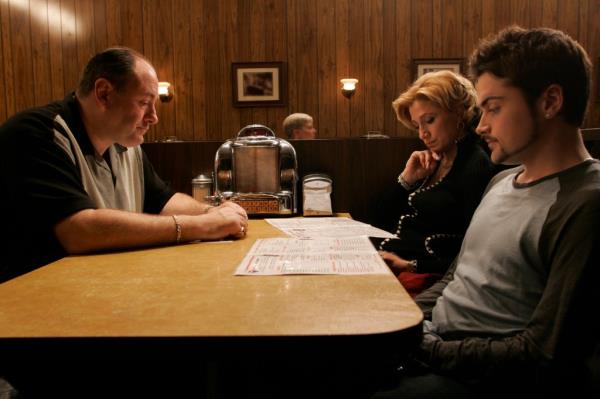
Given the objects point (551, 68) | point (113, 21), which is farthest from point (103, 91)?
point (113, 21)

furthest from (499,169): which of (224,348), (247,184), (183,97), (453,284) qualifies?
(183,97)

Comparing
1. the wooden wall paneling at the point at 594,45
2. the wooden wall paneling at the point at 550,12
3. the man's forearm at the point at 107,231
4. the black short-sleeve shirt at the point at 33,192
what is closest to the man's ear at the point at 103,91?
the black short-sleeve shirt at the point at 33,192

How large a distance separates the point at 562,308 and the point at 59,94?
643cm

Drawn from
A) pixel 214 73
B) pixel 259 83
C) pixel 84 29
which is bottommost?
pixel 259 83

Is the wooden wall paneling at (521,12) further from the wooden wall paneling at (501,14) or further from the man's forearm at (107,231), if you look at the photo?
the man's forearm at (107,231)

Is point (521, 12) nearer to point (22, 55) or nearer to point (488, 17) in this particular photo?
point (488, 17)

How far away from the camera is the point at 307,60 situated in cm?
608

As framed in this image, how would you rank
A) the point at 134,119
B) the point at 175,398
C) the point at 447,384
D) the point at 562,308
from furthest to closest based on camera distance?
the point at 134,119, the point at 175,398, the point at 447,384, the point at 562,308

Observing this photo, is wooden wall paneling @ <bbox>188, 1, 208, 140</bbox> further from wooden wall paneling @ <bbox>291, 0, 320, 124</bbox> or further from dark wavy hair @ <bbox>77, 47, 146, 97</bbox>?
dark wavy hair @ <bbox>77, 47, 146, 97</bbox>

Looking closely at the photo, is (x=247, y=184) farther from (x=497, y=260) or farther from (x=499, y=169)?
(x=497, y=260)

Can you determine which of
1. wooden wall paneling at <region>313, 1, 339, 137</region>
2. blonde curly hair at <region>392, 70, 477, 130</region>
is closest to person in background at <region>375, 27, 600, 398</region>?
blonde curly hair at <region>392, 70, 477, 130</region>

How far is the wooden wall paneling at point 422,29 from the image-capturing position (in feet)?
19.7

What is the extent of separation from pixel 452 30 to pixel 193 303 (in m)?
5.99

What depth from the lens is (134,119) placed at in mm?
1726
